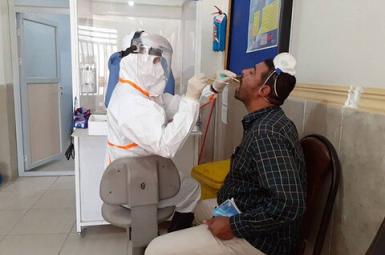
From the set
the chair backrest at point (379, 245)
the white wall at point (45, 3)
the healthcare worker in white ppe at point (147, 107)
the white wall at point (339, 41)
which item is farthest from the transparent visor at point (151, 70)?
the white wall at point (45, 3)

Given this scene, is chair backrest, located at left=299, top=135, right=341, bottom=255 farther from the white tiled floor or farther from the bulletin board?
the white tiled floor

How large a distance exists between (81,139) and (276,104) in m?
1.51

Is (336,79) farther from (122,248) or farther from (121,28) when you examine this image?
(121,28)

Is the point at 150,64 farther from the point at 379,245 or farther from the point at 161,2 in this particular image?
the point at 161,2

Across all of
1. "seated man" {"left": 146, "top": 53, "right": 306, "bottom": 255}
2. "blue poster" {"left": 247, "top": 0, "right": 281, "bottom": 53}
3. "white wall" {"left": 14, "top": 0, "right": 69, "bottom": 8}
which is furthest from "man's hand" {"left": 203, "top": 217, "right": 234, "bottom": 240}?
"white wall" {"left": 14, "top": 0, "right": 69, "bottom": 8}

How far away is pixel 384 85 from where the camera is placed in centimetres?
91

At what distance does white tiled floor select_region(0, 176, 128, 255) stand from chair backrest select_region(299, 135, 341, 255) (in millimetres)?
1371

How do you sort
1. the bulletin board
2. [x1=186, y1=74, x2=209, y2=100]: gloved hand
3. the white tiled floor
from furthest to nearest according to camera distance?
the white tiled floor, the bulletin board, [x1=186, y1=74, x2=209, y2=100]: gloved hand

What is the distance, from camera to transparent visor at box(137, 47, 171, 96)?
150 centimetres

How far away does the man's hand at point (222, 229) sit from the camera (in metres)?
1.12

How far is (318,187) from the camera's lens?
1.13 meters

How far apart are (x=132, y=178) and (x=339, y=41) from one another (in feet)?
3.18

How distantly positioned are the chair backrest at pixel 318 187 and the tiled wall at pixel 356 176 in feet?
0.13

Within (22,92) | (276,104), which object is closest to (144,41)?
(276,104)
